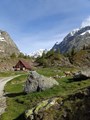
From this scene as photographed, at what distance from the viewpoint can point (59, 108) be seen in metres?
24.2

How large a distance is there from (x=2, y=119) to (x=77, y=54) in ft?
422

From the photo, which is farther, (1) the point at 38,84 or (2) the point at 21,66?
(2) the point at 21,66

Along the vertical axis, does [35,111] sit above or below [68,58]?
below

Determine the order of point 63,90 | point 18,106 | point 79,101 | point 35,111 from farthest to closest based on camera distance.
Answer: point 63,90, point 18,106, point 35,111, point 79,101

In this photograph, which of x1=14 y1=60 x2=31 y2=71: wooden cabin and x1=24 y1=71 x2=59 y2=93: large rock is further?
x1=14 y1=60 x2=31 y2=71: wooden cabin

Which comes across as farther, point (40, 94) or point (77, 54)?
point (77, 54)

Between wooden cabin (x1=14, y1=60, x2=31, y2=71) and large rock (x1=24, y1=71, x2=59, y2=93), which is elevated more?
wooden cabin (x1=14, y1=60, x2=31, y2=71)

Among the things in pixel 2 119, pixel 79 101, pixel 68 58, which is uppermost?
pixel 68 58

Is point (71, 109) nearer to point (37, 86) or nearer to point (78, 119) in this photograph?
point (78, 119)

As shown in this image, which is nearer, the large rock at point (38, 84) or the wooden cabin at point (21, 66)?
the large rock at point (38, 84)

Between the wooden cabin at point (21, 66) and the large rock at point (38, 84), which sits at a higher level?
the wooden cabin at point (21, 66)

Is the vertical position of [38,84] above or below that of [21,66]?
below

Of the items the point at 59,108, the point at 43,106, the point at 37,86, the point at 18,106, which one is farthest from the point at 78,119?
the point at 37,86

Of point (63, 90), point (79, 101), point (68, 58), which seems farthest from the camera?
point (68, 58)
